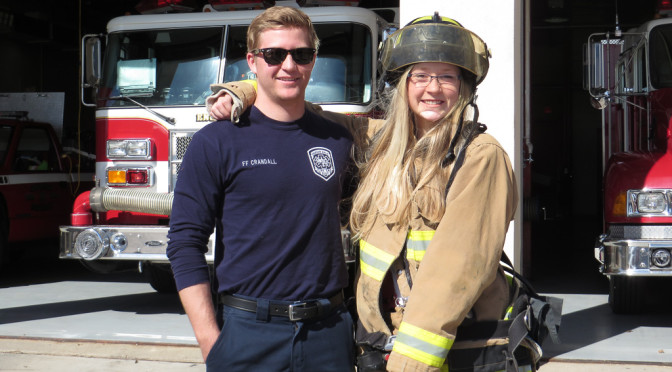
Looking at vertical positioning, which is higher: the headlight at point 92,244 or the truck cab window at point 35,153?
the truck cab window at point 35,153

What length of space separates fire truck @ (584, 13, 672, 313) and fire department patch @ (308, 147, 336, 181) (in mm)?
3786

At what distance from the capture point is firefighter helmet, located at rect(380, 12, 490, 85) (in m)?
2.36

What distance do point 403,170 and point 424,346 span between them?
53cm

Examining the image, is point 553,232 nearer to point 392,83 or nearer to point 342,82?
point 342,82

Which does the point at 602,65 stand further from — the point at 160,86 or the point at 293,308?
the point at 293,308

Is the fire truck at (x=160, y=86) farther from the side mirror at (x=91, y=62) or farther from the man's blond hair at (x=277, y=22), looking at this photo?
the man's blond hair at (x=277, y=22)

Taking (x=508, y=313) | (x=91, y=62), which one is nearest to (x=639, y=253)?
(x=508, y=313)

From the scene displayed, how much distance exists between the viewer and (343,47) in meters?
6.42

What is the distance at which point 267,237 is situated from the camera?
2381 mm

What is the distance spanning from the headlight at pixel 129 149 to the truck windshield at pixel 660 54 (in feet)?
14.3

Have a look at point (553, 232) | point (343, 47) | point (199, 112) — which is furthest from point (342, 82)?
point (553, 232)

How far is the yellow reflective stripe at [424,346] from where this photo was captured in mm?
2121

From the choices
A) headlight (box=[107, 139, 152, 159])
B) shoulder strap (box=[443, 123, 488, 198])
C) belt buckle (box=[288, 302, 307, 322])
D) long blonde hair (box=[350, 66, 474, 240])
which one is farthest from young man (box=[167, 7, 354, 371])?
headlight (box=[107, 139, 152, 159])

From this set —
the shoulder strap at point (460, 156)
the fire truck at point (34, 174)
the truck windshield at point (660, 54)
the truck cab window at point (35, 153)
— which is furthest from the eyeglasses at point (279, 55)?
the truck cab window at point (35, 153)
